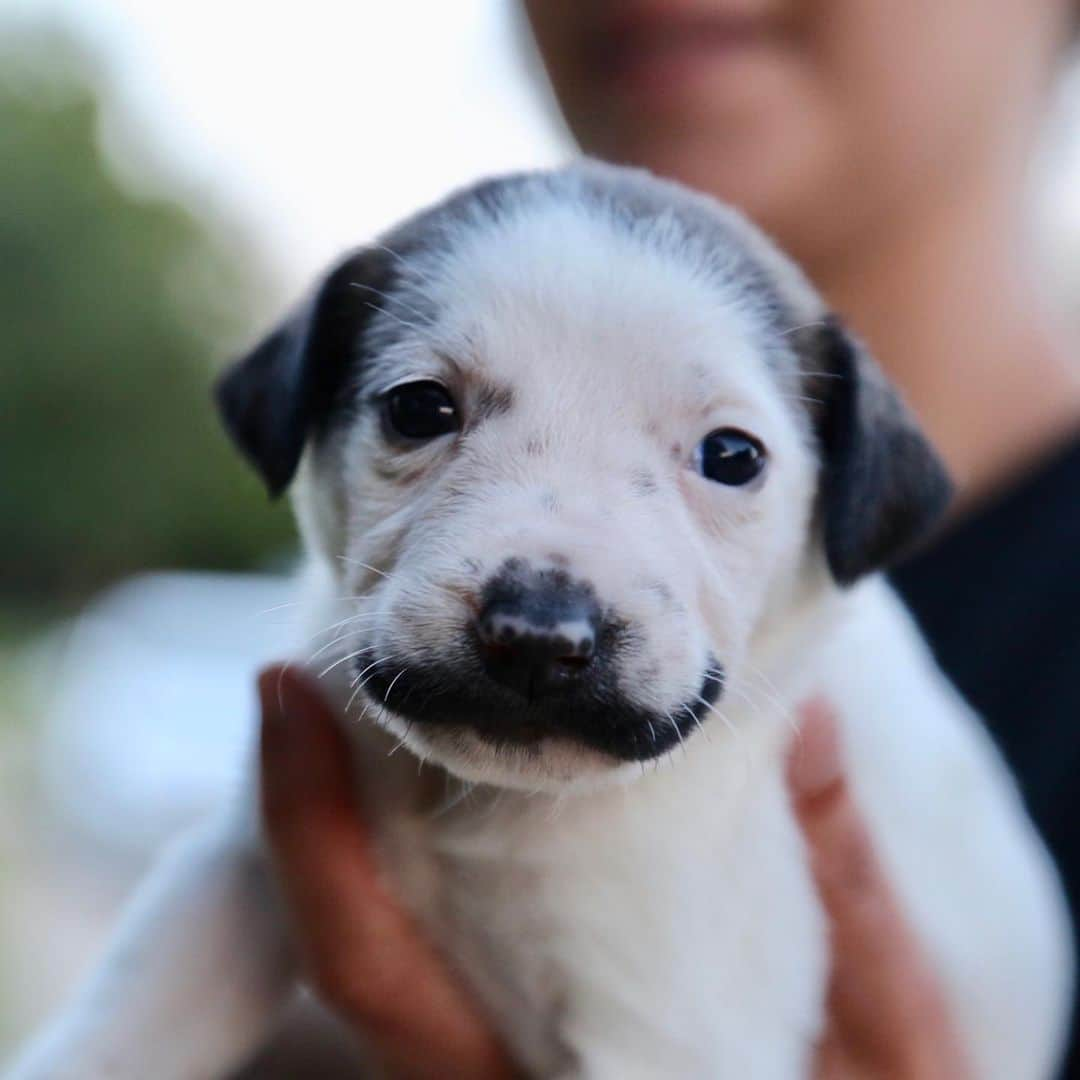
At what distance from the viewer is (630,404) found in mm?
1389

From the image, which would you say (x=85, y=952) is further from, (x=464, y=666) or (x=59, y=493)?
(x=59, y=493)

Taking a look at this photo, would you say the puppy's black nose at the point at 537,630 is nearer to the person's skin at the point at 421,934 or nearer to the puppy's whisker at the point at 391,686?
the puppy's whisker at the point at 391,686

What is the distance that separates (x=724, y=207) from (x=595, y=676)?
0.81 m

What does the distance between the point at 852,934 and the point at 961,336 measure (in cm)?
128

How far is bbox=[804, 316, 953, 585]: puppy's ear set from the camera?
160 centimetres

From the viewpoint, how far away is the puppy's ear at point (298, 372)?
160cm

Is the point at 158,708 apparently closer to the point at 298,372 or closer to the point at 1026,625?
the point at 298,372

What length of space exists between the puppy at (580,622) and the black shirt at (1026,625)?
0.73 ft

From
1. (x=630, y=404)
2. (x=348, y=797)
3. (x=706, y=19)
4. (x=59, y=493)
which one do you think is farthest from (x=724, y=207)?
(x=59, y=493)

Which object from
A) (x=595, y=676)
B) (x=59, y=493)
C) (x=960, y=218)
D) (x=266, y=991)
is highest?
(x=595, y=676)

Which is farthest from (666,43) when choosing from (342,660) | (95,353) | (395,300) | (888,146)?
(95,353)

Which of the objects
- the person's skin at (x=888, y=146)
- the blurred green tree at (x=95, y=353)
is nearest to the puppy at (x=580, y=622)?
the person's skin at (x=888, y=146)

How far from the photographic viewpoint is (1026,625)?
7.03 ft

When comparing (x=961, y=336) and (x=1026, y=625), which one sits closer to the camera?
(x=1026, y=625)
